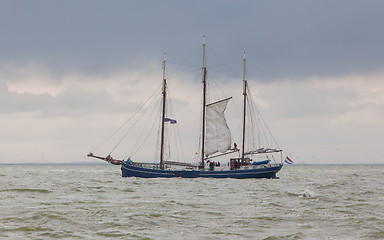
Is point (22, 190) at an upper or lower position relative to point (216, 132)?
lower

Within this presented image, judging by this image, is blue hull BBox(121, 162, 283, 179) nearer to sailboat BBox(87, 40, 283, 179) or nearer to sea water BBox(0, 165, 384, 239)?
sailboat BBox(87, 40, 283, 179)

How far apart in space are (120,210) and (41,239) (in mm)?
8536

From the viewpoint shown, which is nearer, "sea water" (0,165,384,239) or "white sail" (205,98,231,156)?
"sea water" (0,165,384,239)

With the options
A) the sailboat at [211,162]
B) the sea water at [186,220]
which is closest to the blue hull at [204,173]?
the sailboat at [211,162]

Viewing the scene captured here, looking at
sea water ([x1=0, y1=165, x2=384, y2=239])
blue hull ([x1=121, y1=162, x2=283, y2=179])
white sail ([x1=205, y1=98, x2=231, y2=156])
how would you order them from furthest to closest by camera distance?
white sail ([x1=205, y1=98, x2=231, y2=156]), blue hull ([x1=121, y1=162, x2=283, y2=179]), sea water ([x1=0, y1=165, x2=384, y2=239])

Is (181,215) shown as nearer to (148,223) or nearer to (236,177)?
(148,223)

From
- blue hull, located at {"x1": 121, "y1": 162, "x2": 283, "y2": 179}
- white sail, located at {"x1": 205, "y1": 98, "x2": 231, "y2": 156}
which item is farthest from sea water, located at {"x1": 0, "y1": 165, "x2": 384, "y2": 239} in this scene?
white sail, located at {"x1": 205, "y1": 98, "x2": 231, "y2": 156}

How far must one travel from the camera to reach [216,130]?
80750mm

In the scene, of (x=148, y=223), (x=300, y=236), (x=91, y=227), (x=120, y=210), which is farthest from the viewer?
(x=120, y=210)

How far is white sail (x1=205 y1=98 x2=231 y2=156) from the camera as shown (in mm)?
80188

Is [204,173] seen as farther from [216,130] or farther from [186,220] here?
[186,220]

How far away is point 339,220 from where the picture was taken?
68.4ft

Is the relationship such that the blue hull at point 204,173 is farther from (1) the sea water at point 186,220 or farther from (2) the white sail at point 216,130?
(1) the sea water at point 186,220

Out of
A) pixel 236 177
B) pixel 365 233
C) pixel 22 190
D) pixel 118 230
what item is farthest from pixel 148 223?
pixel 236 177
